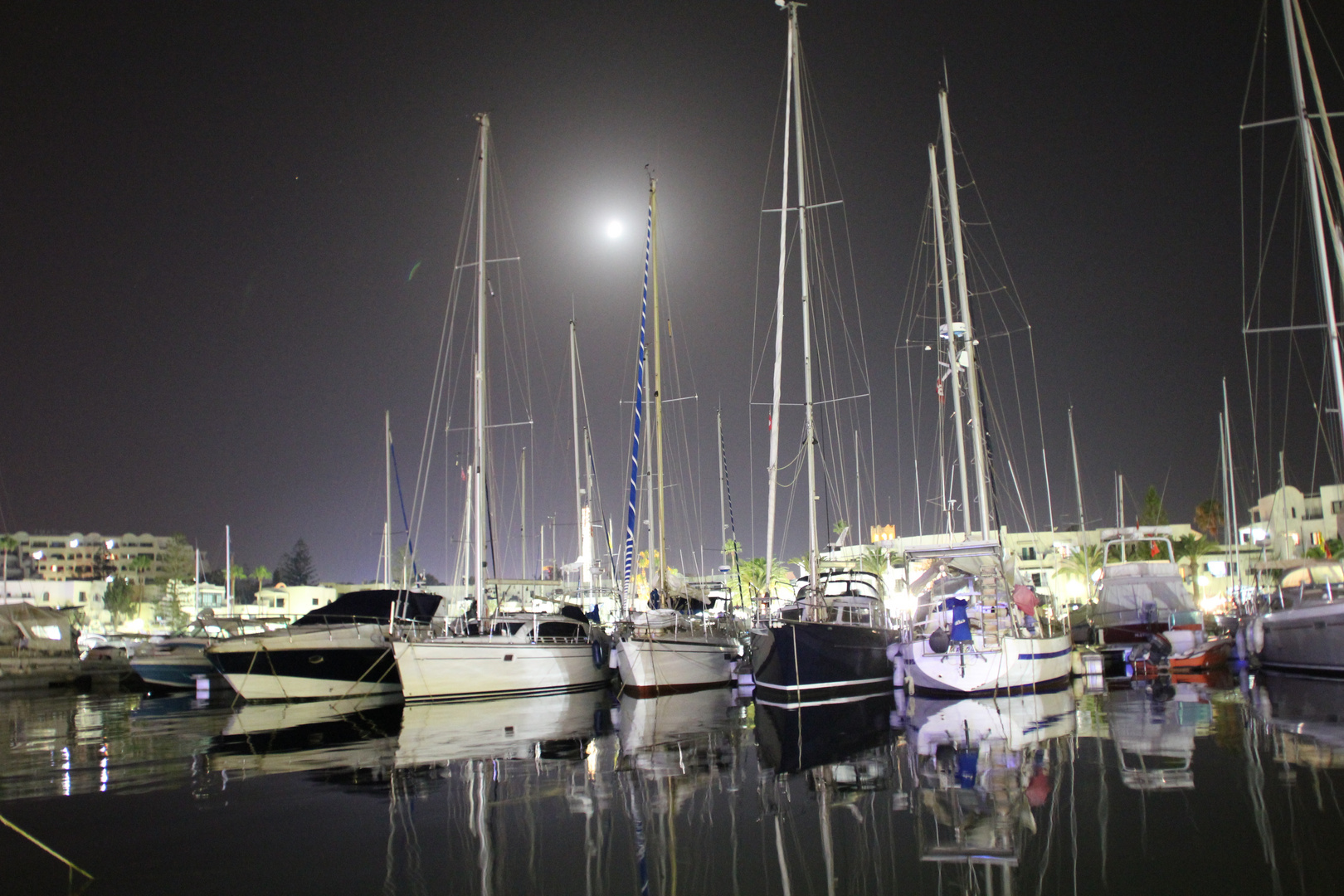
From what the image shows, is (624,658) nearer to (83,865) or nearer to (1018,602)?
(1018,602)

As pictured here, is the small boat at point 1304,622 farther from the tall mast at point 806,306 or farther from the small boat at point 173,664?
the small boat at point 173,664

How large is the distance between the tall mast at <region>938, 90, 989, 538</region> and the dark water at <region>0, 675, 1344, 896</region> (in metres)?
9.94

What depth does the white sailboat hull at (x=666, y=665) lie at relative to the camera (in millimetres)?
28375

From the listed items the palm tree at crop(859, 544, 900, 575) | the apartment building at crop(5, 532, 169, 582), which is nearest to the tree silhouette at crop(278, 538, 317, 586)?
the apartment building at crop(5, 532, 169, 582)

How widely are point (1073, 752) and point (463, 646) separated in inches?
741

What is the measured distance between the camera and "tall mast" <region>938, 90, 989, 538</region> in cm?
2958

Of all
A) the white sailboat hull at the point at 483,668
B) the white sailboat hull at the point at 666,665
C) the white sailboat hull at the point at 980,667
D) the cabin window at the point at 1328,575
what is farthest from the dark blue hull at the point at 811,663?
the cabin window at the point at 1328,575

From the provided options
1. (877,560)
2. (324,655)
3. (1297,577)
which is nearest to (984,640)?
(1297,577)

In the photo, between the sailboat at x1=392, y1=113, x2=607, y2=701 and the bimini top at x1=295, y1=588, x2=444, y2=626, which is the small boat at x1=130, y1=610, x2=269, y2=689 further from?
the sailboat at x1=392, y1=113, x2=607, y2=701

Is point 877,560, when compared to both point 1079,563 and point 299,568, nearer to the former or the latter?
point 1079,563

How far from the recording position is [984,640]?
75.7 feet

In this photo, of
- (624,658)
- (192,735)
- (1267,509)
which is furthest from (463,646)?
(1267,509)

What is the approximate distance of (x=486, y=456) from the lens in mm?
30203

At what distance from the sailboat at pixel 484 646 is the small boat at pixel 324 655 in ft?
6.79
